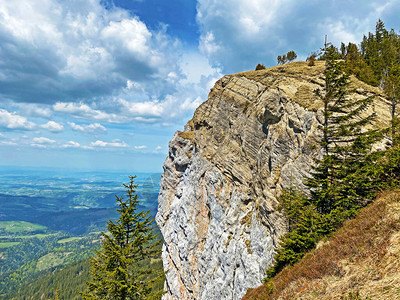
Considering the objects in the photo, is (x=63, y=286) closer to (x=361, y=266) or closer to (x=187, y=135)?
(x=187, y=135)

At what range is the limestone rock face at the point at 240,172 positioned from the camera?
28.0 meters

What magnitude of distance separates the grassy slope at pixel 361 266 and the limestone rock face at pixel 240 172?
819 centimetres

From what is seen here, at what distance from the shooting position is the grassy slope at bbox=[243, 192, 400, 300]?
6.89m

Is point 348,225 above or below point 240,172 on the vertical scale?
below

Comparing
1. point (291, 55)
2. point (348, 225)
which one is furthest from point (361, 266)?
point (291, 55)

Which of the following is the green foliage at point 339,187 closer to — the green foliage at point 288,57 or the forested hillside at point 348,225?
the forested hillside at point 348,225

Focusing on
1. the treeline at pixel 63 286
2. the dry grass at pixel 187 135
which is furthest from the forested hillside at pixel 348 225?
the treeline at pixel 63 286

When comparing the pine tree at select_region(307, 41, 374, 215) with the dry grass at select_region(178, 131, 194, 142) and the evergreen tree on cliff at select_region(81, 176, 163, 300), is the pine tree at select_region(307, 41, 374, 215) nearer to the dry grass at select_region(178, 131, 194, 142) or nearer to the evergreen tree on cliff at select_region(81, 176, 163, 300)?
the evergreen tree on cliff at select_region(81, 176, 163, 300)

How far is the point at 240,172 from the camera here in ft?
131

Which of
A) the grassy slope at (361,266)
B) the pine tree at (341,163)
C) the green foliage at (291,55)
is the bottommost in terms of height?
the grassy slope at (361,266)

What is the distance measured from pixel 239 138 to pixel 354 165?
25880 millimetres

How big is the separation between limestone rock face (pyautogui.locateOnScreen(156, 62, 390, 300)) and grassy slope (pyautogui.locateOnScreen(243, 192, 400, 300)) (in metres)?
8.19

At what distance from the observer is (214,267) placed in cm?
4169

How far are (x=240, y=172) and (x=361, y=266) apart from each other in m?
31.8
